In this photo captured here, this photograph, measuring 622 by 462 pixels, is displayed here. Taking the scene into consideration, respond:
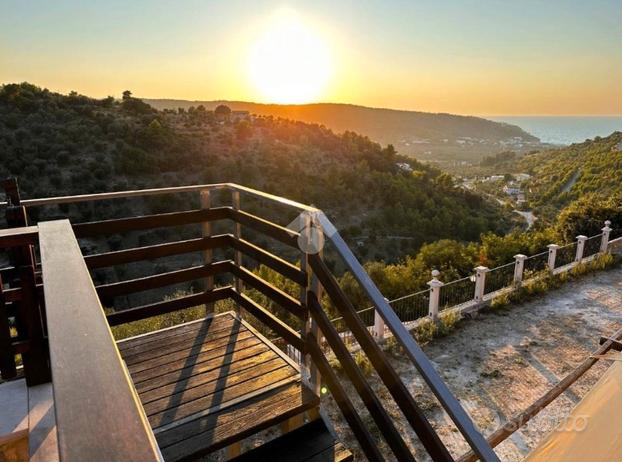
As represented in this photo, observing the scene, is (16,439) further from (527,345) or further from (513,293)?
(513,293)

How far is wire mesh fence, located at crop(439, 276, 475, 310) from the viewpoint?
7762mm

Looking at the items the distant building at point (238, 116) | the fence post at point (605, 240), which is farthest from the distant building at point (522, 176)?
the fence post at point (605, 240)

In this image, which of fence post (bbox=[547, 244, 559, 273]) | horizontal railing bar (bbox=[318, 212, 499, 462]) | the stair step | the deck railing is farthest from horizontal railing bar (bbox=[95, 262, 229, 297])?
fence post (bbox=[547, 244, 559, 273])

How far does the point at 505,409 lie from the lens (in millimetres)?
4898

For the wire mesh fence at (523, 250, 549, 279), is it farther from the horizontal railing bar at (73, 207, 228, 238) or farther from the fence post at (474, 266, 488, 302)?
the horizontal railing bar at (73, 207, 228, 238)

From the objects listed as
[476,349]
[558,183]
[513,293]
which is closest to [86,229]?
[476,349]

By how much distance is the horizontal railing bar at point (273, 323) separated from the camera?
243cm

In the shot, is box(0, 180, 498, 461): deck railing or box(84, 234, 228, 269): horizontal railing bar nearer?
box(0, 180, 498, 461): deck railing

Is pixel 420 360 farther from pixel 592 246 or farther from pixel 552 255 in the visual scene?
pixel 592 246

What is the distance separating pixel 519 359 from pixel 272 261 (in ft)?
16.3

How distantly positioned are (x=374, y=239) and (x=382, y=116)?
5946cm

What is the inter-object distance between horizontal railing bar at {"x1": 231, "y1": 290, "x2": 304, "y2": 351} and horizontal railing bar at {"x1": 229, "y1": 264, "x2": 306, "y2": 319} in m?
0.14

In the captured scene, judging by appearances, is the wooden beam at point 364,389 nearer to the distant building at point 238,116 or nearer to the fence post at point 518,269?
the fence post at point 518,269

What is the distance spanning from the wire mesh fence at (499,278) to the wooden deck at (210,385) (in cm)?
668
